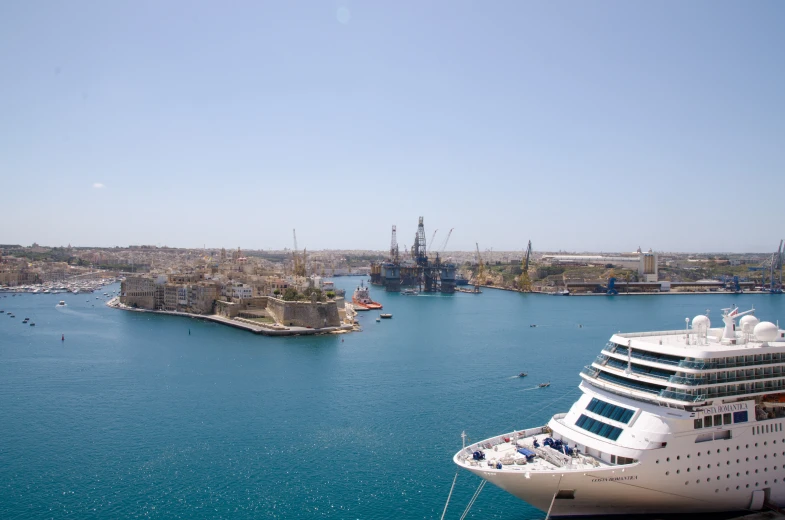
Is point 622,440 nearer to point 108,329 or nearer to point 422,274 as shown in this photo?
point 108,329

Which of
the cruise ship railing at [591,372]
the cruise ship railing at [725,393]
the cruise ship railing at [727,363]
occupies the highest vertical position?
the cruise ship railing at [727,363]

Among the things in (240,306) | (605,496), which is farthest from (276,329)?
(605,496)

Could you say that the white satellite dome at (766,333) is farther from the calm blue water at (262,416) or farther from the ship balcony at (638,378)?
the calm blue water at (262,416)

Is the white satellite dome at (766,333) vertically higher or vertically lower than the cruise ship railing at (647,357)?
higher

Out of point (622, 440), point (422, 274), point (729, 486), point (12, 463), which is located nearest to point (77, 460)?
point (12, 463)

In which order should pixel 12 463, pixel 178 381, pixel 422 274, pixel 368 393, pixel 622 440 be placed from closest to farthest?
pixel 622 440 < pixel 12 463 < pixel 368 393 < pixel 178 381 < pixel 422 274

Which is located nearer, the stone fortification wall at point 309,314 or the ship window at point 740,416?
the ship window at point 740,416

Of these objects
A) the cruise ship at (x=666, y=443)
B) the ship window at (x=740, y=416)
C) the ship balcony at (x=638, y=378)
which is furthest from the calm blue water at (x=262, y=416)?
the ship window at (x=740, y=416)

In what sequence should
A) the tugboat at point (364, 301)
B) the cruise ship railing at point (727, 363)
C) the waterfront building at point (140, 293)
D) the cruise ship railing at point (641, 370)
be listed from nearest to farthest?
the cruise ship railing at point (727, 363), the cruise ship railing at point (641, 370), the waterfront building at point (140, 293), the tugboat at point (364, 301)
